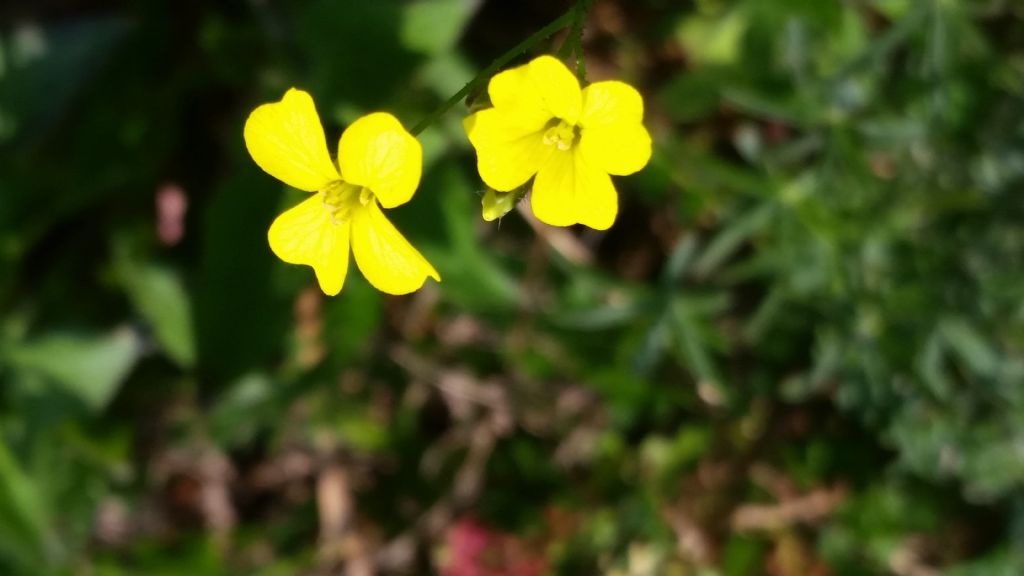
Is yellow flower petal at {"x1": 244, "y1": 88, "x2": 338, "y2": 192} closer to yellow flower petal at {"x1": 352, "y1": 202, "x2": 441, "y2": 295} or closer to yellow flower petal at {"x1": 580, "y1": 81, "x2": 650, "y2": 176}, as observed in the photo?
yellow flower petal at {"x1": 352, "y1": 202, "x2": 441, "y2": 295}

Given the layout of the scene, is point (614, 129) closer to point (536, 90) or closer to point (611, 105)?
point (611, 105)

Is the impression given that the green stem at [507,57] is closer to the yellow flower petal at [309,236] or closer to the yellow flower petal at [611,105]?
the yellow flower petal at [611,105]

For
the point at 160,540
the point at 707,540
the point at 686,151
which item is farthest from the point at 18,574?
the point at 686,151

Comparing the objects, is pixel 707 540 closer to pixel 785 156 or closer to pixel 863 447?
pixel 863 447

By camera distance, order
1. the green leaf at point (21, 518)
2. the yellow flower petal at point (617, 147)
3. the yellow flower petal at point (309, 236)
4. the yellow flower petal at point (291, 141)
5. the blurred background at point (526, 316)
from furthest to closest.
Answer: the green leaf at point (21, 518) → the blurred background at point (526, 316) → the yellow flower petal at point (309, 236) → the yellow flower petal at point (291, 141) → the yellow flower petal at point (617, 147)

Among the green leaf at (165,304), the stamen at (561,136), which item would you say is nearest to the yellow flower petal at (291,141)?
the stamen at (561,136)

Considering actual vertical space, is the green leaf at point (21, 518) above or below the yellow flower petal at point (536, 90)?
below

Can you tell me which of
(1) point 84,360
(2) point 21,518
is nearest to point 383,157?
(1) point 84,360
